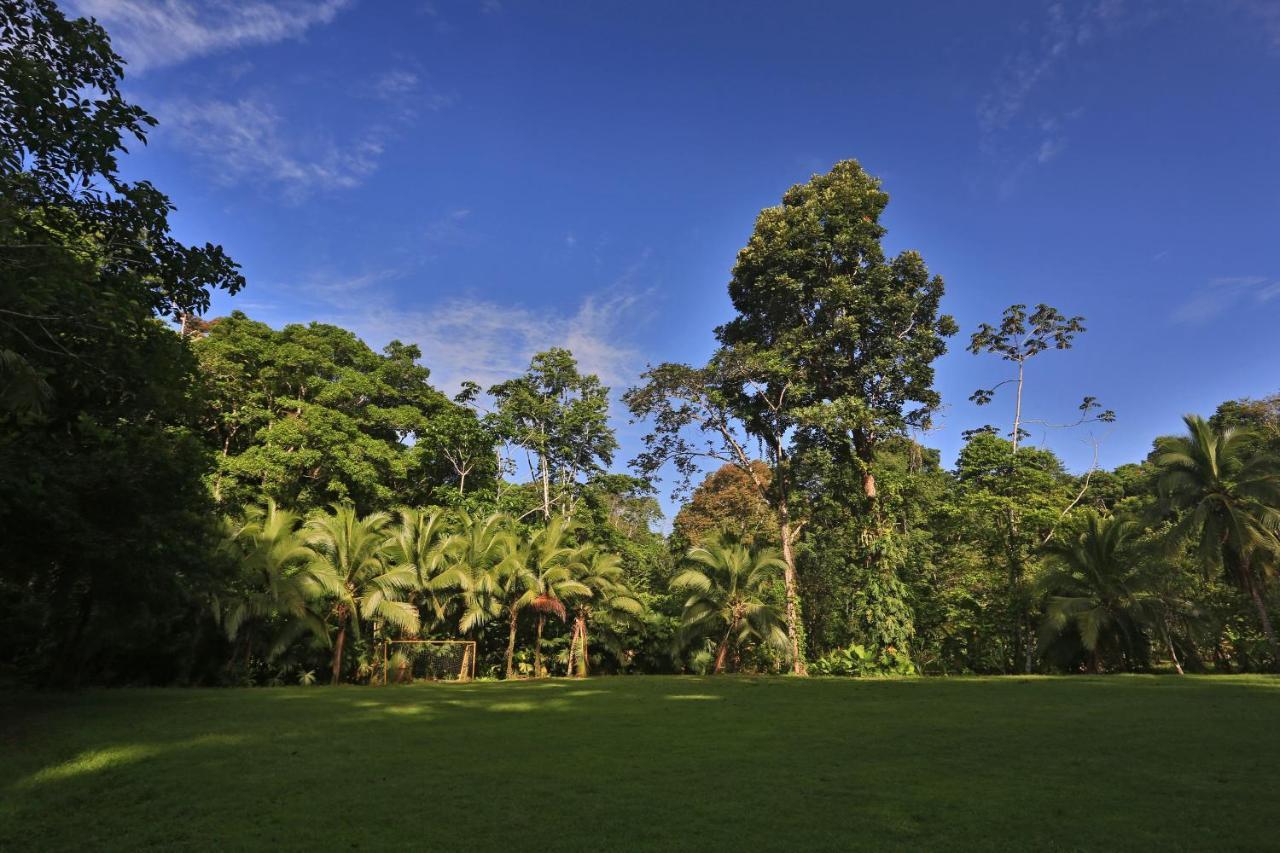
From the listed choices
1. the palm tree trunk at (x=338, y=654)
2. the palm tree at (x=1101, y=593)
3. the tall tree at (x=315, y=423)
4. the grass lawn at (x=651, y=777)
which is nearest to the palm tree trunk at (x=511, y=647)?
the palm tree trunk at (x=338, y=654)

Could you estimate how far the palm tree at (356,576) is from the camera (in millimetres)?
21906

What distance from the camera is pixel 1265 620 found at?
2262cm

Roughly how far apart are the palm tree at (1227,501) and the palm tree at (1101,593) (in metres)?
1.87

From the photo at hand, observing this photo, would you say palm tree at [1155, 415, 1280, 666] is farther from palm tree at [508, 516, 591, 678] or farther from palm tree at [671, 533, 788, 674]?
palm tree at [508, 516, 591, 678]

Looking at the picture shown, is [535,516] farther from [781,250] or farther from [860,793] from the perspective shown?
[860,793]

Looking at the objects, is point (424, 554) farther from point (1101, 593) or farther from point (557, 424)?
point (1101, 593)

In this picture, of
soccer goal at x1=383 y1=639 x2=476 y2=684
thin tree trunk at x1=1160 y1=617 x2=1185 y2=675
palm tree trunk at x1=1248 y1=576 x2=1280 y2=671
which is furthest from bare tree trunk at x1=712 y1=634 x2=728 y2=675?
palm tree trunk at x1=1248 y1=576 x2=1280 y2=671

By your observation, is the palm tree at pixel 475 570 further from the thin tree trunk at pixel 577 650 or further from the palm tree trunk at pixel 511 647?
the thin tree trunk at pixel 577 650

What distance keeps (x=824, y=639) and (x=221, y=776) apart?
26492 millimetres

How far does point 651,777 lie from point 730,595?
1933 cm

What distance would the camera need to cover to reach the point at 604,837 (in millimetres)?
4797

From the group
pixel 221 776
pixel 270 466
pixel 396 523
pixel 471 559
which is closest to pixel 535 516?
pixel 396 523

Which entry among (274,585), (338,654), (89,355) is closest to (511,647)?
(338,654)

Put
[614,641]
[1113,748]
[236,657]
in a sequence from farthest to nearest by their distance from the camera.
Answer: [614,641] < [236,657] < [1113,748]
